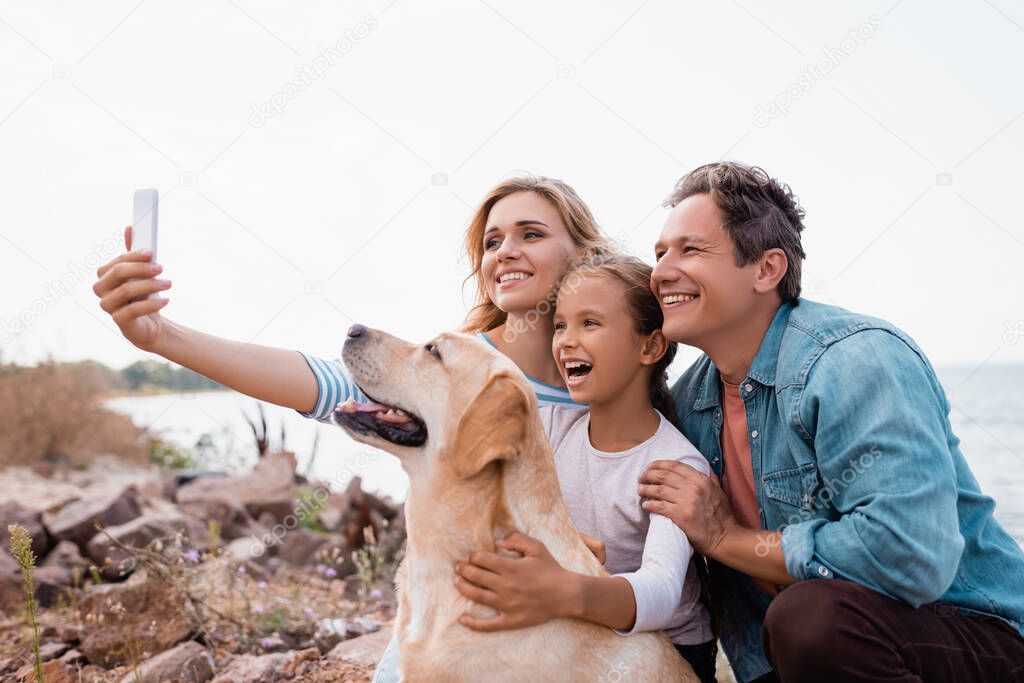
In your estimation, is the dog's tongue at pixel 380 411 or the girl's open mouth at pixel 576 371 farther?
the girl's open mouth at pixel 576 371


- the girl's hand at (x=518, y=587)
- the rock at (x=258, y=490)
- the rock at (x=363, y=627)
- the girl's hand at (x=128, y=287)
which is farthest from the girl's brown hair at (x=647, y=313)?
the rock at (x=258, y=490)

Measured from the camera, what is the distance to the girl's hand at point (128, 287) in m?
2.52

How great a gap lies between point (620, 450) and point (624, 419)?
14 centimetres

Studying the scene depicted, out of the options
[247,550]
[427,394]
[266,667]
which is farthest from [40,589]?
[427,394]

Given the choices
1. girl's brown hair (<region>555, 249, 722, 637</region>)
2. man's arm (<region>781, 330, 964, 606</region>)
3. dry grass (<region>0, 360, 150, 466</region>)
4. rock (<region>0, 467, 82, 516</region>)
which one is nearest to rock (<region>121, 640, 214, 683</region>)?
girl's brown hair (<region>555, 249, 722, 637</region>)

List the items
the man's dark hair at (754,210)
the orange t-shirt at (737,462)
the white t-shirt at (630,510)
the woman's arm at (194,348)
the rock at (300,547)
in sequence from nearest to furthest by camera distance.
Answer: the woman's arm at (194,348) → the white t-shirt at (630,510) → the man's dark hair at (754,210) → the orange t-shirt at (737,462) → the rock at (300,547)

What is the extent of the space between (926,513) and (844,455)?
279 millimetres

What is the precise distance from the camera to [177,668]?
3.71 meters

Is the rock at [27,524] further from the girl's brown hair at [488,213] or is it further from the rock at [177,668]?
the girl's brown hair at [488,213]

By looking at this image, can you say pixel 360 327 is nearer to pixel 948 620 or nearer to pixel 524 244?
pixel 524 244

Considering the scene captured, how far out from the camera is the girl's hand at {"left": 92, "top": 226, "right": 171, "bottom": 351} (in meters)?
2.52

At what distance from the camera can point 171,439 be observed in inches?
440

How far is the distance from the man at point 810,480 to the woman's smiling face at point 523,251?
2.08ft

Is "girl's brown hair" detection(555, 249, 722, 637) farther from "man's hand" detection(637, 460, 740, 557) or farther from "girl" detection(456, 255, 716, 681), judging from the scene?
"man's hand" detection(637, 460, 740, 557)
